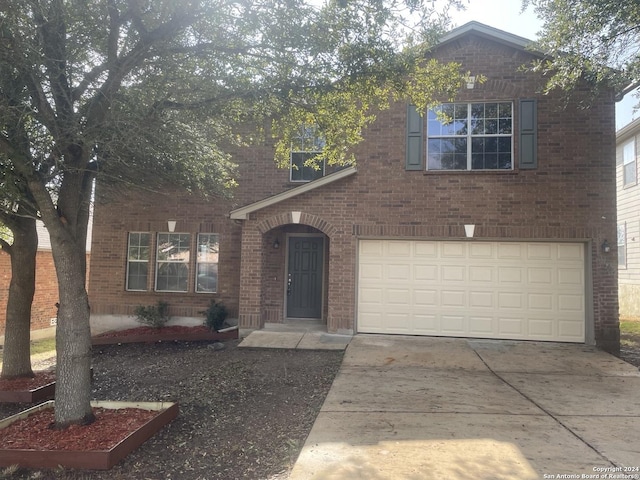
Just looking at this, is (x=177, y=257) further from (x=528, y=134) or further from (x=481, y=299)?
(x=528, y=134)

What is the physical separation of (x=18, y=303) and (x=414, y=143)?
8.18m

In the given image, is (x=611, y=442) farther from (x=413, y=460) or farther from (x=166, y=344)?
(x=166, y=344)

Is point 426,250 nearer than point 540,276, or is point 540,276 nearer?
point 540,276

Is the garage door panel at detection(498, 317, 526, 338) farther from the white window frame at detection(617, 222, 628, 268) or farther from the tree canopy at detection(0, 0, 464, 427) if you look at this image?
the white window frame at detection(617, 222, 628, 268)

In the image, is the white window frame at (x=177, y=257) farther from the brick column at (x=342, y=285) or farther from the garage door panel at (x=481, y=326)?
the garage door panel at (x=481, y=326)

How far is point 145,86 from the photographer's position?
18.1 ft

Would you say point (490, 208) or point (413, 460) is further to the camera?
point (490, 208)

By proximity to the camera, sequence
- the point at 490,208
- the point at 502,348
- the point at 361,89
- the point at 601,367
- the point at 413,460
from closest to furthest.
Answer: the point at 413,460
the point at 361,89
the point at 601,367
the point at 502,348
the point at 490,208

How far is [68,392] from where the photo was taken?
176 inches

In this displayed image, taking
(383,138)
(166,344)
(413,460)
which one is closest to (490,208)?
(383,138)

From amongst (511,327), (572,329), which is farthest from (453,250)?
(572,329)

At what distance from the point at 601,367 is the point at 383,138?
20.7 feet

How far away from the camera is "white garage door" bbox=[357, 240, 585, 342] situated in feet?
30.2

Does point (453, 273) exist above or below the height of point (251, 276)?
above
